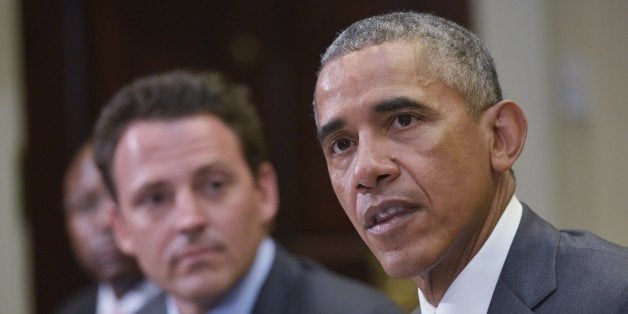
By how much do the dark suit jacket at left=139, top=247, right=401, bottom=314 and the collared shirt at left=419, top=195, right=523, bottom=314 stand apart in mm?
793

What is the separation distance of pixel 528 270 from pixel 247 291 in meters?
1.13

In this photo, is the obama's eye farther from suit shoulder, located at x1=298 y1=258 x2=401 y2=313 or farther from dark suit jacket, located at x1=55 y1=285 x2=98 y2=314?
dark suit jacket, located at x1=55 y1=285 x2=98 y2=314

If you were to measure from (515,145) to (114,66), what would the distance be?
3834mm

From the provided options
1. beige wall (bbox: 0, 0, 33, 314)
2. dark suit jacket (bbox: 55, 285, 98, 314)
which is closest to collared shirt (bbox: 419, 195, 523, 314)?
dark suit jacket (bbox: 55, 285, 98, 314)

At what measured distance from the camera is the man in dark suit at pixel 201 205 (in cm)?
284

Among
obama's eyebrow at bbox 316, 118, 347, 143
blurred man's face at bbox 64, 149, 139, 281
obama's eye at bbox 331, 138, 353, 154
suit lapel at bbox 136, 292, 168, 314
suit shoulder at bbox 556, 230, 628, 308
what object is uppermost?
obama's eyebrow at bbox 316, 118, 347, 143

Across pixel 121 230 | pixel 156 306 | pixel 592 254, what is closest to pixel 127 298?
pixel 156 306

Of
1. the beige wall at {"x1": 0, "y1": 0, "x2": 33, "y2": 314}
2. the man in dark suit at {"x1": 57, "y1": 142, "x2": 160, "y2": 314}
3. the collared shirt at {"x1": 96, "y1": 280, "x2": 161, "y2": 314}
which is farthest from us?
the beige wall at {"x1": 0, "y1": 0, "x2": 33, "y2": 314}

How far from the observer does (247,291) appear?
2920 millimetres

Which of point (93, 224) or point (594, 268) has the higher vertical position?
point (594, 268)

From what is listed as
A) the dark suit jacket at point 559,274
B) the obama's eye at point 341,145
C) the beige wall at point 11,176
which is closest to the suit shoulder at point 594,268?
the dark suit jacket at point 559,274

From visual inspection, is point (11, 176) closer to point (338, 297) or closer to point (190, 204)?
point (190, 204)

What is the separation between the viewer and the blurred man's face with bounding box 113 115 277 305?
2.83m

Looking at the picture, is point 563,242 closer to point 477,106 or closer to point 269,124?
point 477,106
